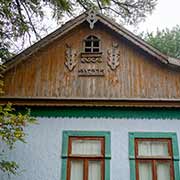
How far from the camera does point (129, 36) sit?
29.3 ft

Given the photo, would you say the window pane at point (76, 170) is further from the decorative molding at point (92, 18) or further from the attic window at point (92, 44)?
the decorative molding at point (92, 18)

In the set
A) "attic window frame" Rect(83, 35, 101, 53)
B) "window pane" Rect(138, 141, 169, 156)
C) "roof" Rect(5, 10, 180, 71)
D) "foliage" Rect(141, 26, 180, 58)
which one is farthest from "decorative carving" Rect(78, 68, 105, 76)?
"foliage" Rect(141, 26, 180, 58)

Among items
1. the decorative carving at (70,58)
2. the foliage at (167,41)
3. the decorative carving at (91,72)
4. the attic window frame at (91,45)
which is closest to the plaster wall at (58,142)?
the decorative carving at (91,72)

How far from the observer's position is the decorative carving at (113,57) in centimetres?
884

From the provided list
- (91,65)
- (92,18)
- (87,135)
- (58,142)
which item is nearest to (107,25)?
(92,18)

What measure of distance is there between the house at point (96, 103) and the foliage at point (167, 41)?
16454 mm

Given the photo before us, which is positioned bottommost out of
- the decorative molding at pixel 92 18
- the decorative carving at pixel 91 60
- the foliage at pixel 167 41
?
the decorative carving at pixel 91 60

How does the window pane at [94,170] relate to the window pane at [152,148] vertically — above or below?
below

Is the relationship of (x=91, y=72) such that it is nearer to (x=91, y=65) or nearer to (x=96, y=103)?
(x=91, y=65)

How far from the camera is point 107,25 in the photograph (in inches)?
358

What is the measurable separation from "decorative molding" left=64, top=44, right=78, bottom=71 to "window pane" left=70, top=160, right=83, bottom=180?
97.3 inches

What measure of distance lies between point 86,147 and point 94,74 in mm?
1937

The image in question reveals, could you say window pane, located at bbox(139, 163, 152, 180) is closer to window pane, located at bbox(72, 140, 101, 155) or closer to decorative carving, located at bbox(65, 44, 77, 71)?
window pane, located at bbox(72, 140, 101, 155)

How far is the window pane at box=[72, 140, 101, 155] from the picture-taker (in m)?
8.07
